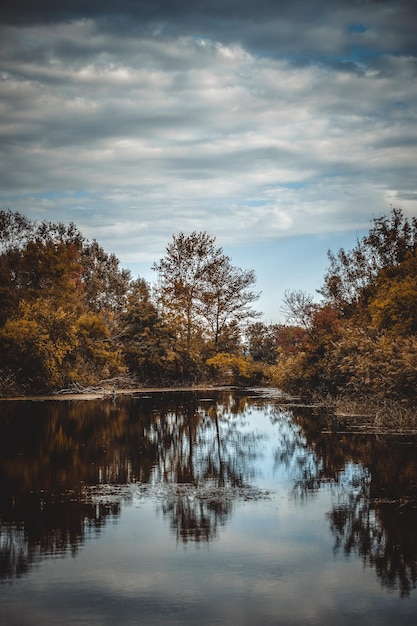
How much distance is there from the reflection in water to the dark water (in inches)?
1.7

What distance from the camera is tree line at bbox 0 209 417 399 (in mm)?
30859

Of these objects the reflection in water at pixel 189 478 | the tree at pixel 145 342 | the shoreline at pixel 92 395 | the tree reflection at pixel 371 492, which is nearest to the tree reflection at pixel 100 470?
the reflection in water at pixel 189 478

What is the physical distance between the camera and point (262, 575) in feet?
29.9

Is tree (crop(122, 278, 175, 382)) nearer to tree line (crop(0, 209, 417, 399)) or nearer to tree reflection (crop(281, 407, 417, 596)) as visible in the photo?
tree line (crop(0, 209, 417, 399))

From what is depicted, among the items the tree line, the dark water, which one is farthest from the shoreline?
the dark water

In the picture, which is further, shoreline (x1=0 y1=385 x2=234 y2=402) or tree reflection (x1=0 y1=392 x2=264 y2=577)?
shoreline (x1=0 y1=385 x2=234 y2=402)

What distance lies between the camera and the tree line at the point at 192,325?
30.9 metres

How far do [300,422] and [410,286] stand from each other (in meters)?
6.56

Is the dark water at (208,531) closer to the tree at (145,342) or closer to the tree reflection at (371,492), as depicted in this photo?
the tree reflection at (371,492)

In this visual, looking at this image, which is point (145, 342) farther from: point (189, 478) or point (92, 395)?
point (189, 478)

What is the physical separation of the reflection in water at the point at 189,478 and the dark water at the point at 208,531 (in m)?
0.04

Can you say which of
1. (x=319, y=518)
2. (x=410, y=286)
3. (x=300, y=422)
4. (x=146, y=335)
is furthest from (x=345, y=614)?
(x=146, y=335)

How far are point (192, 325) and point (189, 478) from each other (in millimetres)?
47145

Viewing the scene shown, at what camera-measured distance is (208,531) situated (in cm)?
1129
